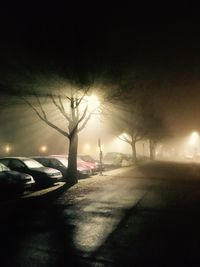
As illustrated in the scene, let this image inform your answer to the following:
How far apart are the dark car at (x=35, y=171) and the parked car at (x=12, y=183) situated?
1882mm

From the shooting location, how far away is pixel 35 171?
15.5 m

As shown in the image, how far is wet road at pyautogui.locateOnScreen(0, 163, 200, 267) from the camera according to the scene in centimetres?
539

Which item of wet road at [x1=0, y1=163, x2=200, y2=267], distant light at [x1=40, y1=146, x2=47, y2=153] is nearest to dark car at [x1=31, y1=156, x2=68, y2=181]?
wet road at [x1=0, y1=163, x2=200, y2=267]

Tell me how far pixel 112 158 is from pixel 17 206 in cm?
2275

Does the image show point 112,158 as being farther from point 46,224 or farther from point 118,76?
point 46,224

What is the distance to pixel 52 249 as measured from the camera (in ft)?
19.3

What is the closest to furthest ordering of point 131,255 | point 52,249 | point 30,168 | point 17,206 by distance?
point 131,255 < point 52,249 < point 17,206 < point 30,168

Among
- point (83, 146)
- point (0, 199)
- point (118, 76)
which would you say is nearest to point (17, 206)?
point (0, 199)

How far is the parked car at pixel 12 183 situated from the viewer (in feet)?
40.9

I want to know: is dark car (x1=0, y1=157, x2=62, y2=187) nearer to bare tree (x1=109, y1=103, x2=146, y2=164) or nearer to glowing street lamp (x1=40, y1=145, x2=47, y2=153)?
bare tree (x1=109, y1=103, x2=146, y2=164)

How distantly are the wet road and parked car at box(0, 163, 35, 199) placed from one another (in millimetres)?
2532

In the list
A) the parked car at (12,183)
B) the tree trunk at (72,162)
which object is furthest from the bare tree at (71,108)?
the parked car at (12,183)

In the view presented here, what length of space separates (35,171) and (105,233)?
949 cm

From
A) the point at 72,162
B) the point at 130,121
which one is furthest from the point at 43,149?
the point at 72,162
